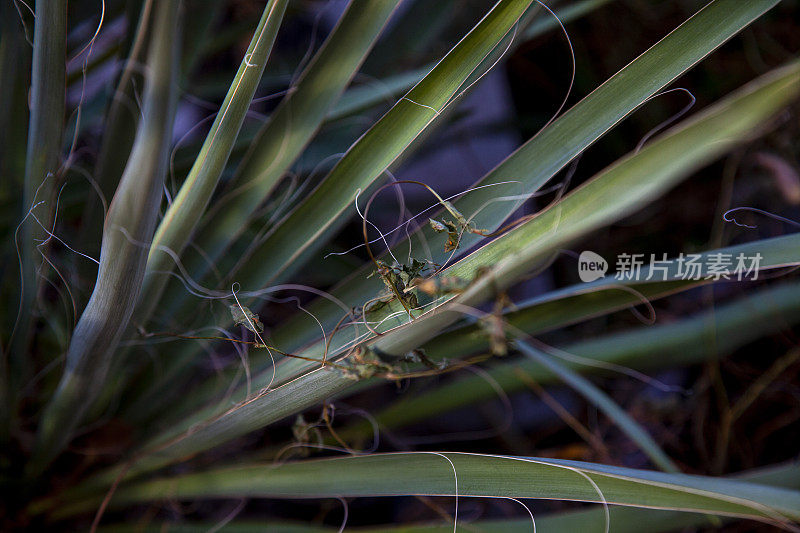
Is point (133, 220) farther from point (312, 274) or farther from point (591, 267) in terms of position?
point (312, 274)

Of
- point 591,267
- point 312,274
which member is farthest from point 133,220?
point 312,274

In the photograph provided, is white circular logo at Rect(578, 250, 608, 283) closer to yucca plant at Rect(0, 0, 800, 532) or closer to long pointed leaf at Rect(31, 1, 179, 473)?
yucca plant at Rect(0, 0, 800, 532)

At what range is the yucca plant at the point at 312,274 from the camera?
1.00ft

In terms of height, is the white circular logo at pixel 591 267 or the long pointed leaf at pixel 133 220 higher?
the long pointed leaf at pixel 133 220

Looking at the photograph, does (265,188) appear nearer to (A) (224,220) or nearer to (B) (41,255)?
(A) (224,220)

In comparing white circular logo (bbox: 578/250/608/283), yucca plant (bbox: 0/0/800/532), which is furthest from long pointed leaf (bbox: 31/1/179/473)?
white circular logo (bbox: 578/250/608/283)

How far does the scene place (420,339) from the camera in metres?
0.33

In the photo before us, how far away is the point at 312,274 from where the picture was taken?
77 centimetres

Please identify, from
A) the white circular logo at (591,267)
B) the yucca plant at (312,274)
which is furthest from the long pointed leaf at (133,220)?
the white circular logo at (591,267)

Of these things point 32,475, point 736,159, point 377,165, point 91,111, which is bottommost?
point 736,159

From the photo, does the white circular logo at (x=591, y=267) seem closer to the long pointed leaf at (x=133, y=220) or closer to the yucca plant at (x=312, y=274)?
the yucca plant at (x=312, y=274)

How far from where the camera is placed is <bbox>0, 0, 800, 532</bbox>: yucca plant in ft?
1.00

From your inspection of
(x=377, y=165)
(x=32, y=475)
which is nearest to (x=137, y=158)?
(x=377, y=165)

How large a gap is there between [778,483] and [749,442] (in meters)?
0.47
